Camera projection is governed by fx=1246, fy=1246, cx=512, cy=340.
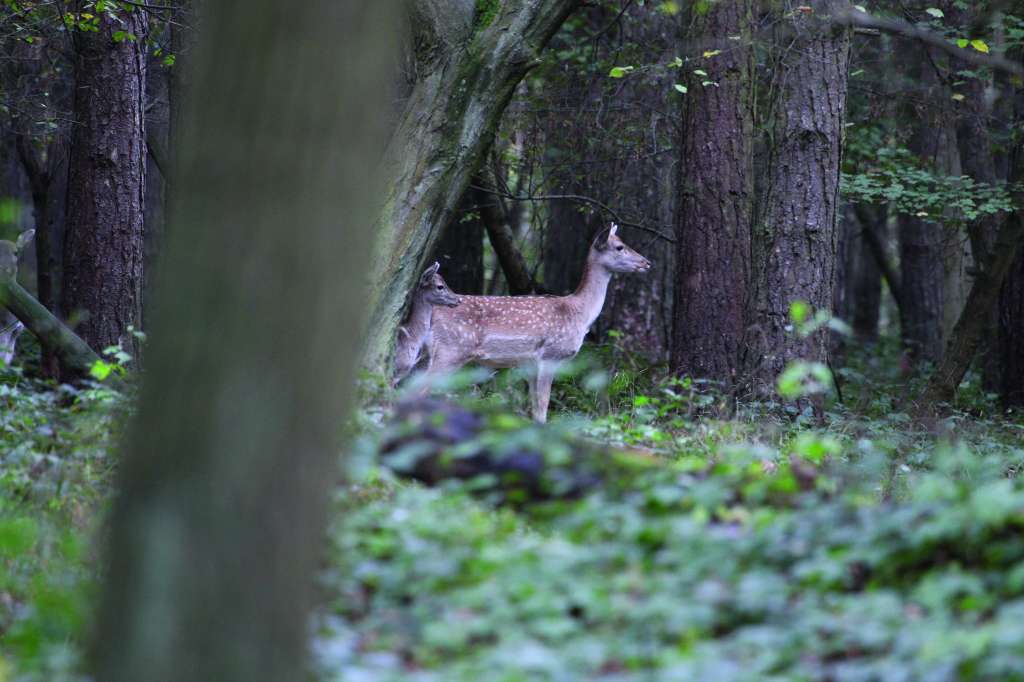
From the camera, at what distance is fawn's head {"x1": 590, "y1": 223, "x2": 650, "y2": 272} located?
549 inches

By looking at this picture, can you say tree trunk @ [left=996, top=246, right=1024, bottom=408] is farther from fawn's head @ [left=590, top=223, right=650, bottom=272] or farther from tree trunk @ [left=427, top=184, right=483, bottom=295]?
tree trunk @ [left=427, top=184, right=483, bottom=295]

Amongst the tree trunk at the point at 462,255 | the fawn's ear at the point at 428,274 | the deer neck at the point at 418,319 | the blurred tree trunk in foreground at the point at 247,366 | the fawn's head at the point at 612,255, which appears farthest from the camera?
the tree trunk at the point at 462,255

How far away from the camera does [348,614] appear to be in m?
4.56

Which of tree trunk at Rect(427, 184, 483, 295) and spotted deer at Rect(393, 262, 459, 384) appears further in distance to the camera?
tree trunk at Rect(427, 184, 483, 295)

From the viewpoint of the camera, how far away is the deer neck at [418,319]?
1230cm

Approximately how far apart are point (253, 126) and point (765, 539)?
2340mm

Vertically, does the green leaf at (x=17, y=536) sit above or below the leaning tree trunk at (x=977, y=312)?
below

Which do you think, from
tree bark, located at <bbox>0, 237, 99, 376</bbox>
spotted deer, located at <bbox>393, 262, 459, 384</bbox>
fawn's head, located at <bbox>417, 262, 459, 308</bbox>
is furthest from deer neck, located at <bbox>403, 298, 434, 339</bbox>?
tree bark, located at <bbox>0, 237, 99, 376</bbox>

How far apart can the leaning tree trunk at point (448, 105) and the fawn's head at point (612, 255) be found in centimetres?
513

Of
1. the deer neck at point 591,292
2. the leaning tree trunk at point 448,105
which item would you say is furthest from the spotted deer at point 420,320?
the leaning tree trunk at point 448,105

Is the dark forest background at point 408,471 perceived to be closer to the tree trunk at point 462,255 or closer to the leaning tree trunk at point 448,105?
the leaning tree trunk at point 448,105

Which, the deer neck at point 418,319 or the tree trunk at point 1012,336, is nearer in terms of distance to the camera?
the deer neck at point 418,319

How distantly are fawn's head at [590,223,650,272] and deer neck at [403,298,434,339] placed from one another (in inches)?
96.2

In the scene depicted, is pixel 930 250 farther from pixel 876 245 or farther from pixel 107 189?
pixel 107 189
